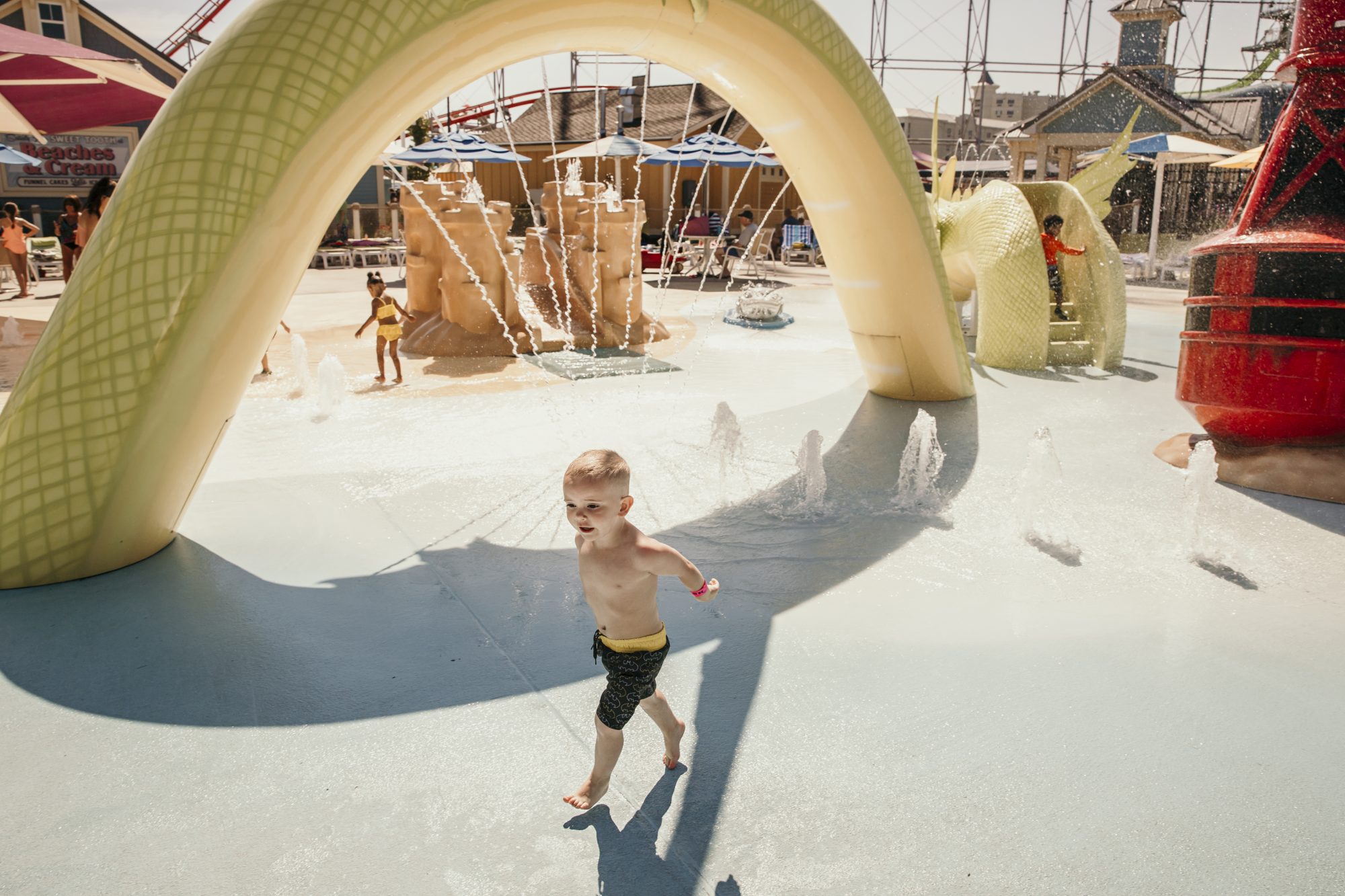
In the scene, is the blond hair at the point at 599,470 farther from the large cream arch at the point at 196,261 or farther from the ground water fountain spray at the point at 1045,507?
the ground water fountain spray at the point at 1045,507

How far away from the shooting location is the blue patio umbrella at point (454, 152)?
707 inches

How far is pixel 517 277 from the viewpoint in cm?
993

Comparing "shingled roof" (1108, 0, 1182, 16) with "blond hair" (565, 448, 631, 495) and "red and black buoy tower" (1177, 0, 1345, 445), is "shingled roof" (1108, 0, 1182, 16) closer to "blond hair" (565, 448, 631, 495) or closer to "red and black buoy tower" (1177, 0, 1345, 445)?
"red and black buoy tower" (1177, 0, 1345, 445)

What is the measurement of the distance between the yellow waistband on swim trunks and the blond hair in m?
0.40

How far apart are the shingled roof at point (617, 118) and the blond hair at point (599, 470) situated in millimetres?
22876

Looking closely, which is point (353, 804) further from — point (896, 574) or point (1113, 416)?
point (1113, 416)

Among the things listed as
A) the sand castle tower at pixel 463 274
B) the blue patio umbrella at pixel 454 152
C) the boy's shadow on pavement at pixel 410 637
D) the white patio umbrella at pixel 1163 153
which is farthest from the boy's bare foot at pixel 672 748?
the white patio umbrella at pixel 1163 153

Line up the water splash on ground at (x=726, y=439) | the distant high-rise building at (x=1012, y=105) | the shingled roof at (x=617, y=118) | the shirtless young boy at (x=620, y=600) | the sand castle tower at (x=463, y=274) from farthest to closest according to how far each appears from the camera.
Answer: the distant high-rise building at (x=1012, y=105)
the shingled roof at (x=617, y=118)
the sand castle tower at (x=463, y=274)
the water splash on ground at (x=726, y=439)
the shirtless young boy at (x=620, y=600)

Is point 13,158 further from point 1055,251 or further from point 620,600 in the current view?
point 620,600

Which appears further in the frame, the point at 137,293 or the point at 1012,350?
the point at 1012,350

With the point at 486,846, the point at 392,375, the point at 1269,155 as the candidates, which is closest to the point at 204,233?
the point at 486,846

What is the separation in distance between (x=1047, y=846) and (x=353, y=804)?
1743 millimetres

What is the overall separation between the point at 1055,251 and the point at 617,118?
19969mm

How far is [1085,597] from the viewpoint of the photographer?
369cm
